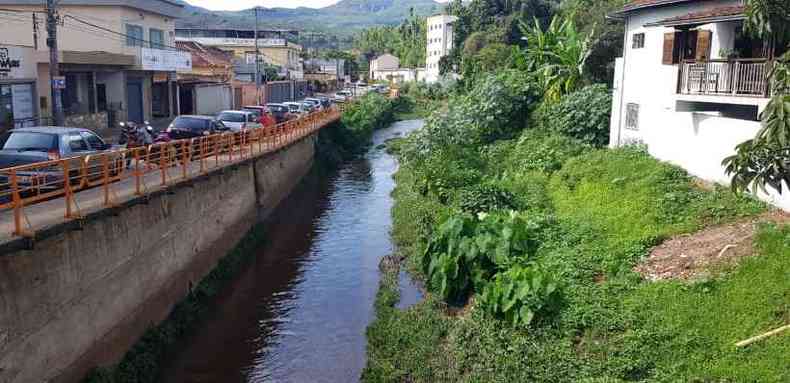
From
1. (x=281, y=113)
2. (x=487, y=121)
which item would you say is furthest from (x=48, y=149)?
(x=281, y=113)

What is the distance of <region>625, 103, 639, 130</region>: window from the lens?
2172cm

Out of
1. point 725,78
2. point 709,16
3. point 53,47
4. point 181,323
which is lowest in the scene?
point 181,323

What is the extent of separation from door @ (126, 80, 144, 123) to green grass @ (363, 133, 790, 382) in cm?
2459

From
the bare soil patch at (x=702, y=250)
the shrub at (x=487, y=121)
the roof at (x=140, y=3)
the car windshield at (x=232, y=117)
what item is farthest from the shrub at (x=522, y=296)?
the roof at (x=140, y=3)

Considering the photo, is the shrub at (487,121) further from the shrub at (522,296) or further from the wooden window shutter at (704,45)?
the shrub at (522,296)

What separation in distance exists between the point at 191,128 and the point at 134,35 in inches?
546

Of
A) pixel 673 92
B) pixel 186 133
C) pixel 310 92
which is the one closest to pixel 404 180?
pixel 186 133

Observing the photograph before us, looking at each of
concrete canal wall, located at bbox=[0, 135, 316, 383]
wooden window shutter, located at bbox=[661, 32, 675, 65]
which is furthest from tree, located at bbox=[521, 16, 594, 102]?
concrete canal wall, located at bbox=[0, 135, 316, 383]

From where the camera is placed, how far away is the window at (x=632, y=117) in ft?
71.3

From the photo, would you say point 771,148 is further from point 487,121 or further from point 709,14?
point 487,121

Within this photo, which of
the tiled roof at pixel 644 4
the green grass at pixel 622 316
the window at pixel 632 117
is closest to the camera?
the green grass at pixel 622 316

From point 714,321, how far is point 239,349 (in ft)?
31.4

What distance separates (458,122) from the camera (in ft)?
106

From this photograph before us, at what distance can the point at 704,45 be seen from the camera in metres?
18.5
